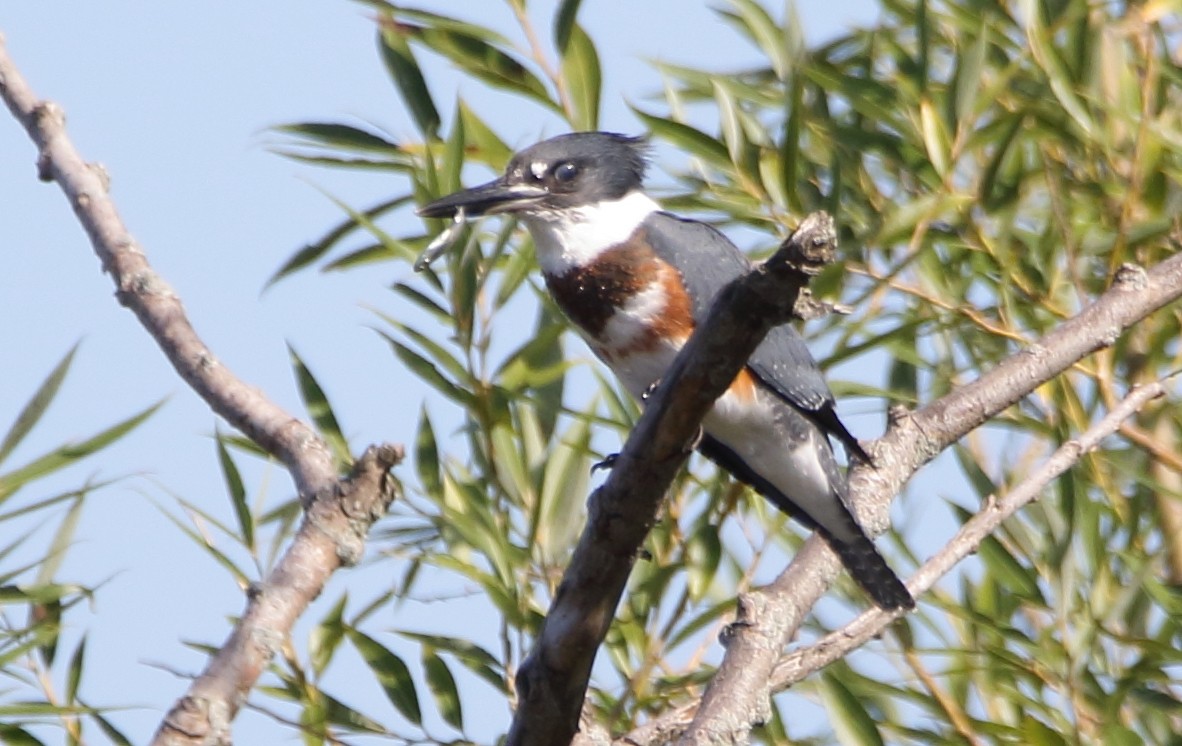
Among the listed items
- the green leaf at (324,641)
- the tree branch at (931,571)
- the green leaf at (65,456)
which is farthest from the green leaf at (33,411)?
the tree branch at (931,571)

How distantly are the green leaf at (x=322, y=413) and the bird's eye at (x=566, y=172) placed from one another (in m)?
0.61

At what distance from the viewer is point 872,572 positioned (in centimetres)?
226

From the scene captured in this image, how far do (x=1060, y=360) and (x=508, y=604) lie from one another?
744 mm

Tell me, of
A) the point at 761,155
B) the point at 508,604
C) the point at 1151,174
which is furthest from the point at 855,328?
the point at 508,604

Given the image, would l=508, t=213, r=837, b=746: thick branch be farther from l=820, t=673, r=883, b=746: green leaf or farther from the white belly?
the white belly

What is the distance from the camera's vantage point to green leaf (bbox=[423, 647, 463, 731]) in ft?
7.34

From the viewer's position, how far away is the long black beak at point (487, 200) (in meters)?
2.36

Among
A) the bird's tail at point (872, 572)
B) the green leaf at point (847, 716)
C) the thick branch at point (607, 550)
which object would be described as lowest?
the thick branch at point (607, 550)

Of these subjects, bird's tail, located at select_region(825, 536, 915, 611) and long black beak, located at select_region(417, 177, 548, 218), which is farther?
long black beak, located at select_region(417, 177, 548, 218)

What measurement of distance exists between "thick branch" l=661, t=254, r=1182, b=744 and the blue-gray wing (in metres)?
0.09

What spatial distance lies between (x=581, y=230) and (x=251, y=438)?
843 millimetres

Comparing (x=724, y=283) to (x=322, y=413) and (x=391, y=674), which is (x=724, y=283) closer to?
(x=322, y=413)

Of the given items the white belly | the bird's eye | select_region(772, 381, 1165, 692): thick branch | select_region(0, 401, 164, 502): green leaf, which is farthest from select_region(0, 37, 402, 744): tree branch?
the bird's eye

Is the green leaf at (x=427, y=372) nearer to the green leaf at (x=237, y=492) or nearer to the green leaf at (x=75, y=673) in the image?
the green leaf at (x=237, y=492)
